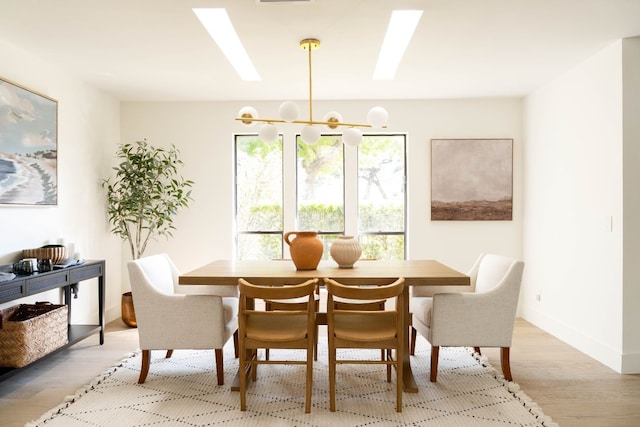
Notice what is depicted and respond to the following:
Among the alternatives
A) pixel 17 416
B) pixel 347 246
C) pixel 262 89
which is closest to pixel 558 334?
pixel 347 246

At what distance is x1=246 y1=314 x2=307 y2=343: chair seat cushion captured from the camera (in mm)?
2695

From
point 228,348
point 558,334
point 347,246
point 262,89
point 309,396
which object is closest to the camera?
point 309,396

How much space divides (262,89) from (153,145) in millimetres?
1526

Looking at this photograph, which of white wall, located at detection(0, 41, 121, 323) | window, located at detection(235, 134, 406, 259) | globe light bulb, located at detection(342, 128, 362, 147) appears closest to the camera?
globe light bulb, located at detection(342, 128, 362, 147)

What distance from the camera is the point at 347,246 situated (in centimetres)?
336

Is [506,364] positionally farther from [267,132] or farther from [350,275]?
[267,132]

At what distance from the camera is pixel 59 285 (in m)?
3.50

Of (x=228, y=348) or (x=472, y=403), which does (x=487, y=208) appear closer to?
(x=472, y=403)

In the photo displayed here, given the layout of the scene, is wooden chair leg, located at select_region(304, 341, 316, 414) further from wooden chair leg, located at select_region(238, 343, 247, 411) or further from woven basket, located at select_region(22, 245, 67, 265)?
woven basket, located at select_region(22, 245, 67, 265)

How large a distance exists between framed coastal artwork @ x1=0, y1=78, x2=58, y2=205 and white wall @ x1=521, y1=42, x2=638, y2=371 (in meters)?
4.59

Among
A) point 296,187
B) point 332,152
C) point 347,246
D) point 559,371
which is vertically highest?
point 332,152

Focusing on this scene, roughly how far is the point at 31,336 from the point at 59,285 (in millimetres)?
513

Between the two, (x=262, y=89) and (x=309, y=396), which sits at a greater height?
(x=262, y=89)

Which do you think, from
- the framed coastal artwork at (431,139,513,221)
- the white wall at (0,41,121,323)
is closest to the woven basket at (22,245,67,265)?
the white wall at (0,41,121,323)
